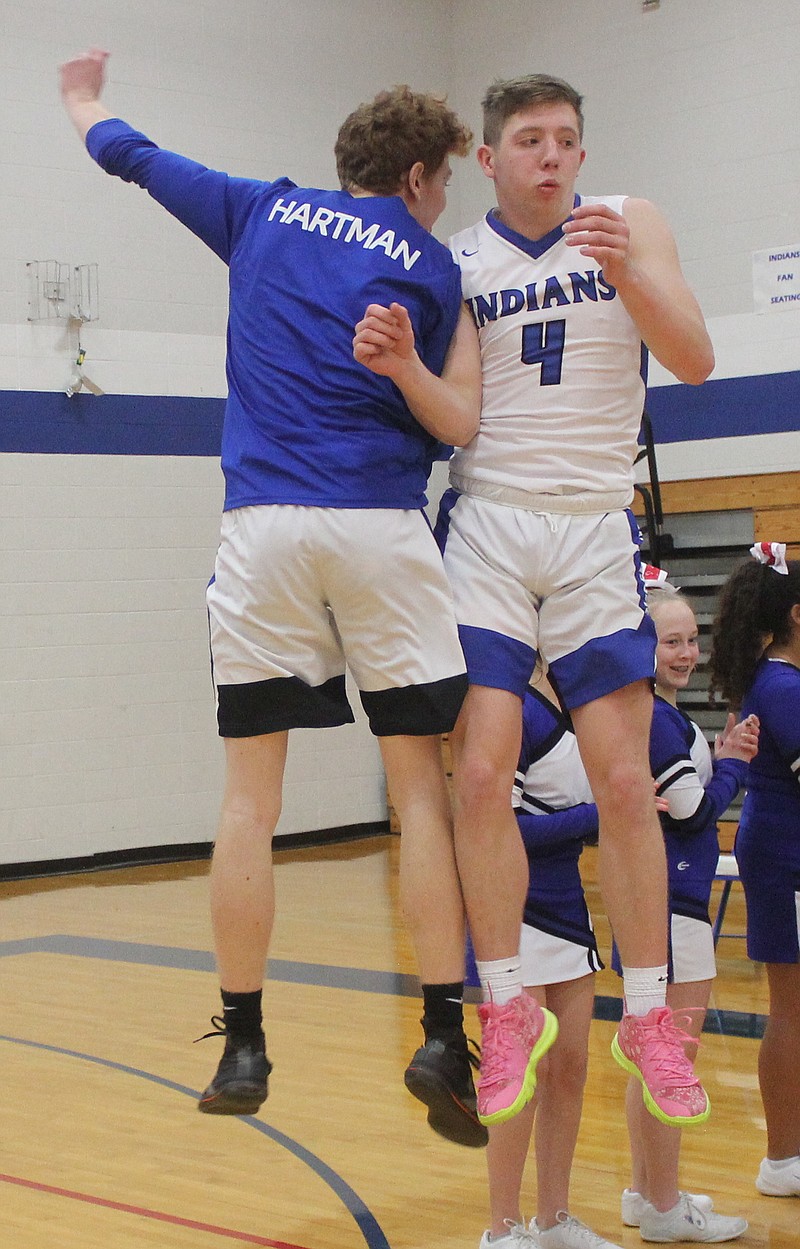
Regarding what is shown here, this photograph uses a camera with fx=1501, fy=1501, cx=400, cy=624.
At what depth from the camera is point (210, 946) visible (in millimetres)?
7945

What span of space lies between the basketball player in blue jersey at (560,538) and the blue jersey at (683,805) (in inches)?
34.6

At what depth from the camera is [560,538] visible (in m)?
2.98

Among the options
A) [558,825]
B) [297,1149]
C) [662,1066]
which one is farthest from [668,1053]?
[297,1149]

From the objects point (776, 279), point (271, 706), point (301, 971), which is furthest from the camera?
point (776, 279)

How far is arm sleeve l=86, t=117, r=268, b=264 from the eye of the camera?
3.08 metres

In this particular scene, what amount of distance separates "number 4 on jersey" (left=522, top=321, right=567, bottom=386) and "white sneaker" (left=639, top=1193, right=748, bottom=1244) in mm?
2188

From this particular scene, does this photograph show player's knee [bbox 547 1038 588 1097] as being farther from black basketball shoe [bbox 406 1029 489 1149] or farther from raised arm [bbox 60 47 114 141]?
raised arm [bbox 60 47 114 141]

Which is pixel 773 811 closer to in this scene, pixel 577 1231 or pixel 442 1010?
pixel 577 1231

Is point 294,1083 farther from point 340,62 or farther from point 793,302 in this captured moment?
point 340,62

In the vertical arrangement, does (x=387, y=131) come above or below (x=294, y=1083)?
above

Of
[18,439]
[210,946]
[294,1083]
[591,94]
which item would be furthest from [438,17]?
[294,1083]

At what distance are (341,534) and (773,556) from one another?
70.9 inches

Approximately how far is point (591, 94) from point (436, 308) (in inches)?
347

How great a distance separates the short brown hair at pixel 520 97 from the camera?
2.95 m
